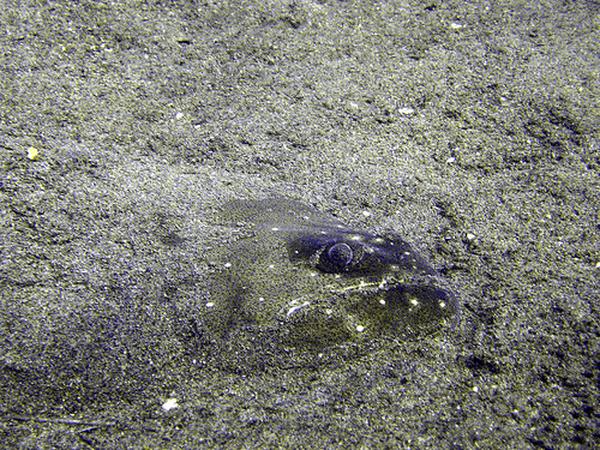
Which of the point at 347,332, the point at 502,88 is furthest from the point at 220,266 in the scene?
the point at 502,88

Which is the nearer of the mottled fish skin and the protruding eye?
the mottled fish skin

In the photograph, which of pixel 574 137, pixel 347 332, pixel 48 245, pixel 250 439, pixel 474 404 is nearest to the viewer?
pixel 250 439

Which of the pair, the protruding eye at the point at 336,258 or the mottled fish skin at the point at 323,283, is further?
the protruding eye at the point at 336,258

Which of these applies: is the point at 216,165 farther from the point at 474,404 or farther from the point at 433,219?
the point at 474,404

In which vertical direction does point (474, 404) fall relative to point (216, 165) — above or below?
below
